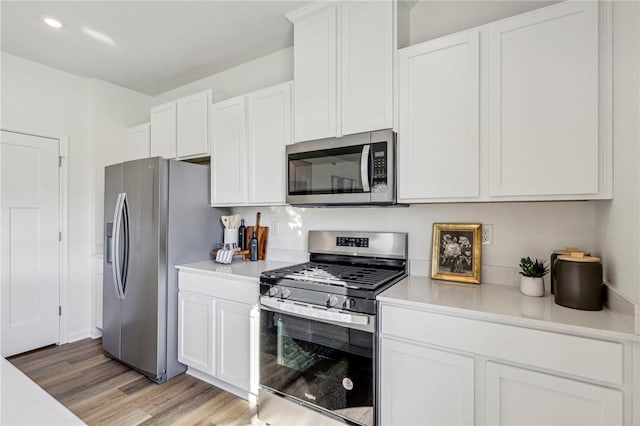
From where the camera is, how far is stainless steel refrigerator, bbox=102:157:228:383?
247 cm

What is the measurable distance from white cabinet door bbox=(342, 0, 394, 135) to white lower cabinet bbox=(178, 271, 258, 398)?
4.15 feet

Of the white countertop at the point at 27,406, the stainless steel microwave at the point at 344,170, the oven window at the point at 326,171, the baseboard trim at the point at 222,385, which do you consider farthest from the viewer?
the baseboard trim at the point at 222,385

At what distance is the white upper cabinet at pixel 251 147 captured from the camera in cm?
241

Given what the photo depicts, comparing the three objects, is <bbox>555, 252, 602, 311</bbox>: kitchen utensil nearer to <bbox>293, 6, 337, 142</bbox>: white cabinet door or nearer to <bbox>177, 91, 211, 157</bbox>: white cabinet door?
<bbox>293, 6, 337, 142</bbox>: white cabinet door

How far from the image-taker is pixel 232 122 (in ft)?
8.78

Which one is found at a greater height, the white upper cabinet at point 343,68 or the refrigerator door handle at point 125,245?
the white upper cabinet at point 343,68

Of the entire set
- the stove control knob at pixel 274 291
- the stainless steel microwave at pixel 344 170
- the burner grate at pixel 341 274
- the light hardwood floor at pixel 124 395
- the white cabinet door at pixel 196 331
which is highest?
the stainless steel microwave at pixel 344 170

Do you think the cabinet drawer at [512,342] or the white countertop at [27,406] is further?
the cabinet drawer at [512,342]

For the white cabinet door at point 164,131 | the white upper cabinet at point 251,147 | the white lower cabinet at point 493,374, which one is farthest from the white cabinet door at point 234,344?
the white cabinet door at point 164,131

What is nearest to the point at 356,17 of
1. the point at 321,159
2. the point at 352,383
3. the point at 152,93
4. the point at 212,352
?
the point at 321,159

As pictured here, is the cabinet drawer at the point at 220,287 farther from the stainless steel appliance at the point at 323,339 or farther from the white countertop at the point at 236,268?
the stainless steel appliance at the point at 323,339

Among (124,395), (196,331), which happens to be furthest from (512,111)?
(124,395)

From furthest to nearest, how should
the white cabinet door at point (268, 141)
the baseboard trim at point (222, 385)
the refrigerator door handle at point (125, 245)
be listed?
the refrigerator door handle at point (125, 245) < the white cabinet door at point (268, 141) < the baseboard trim at point (222, 385)

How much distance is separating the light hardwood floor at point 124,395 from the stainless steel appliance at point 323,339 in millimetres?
383
